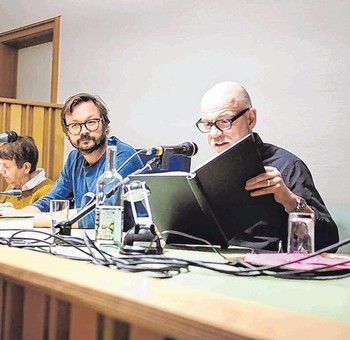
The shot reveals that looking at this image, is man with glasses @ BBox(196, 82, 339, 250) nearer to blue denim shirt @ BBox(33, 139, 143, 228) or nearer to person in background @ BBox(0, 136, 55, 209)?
blue denim shirt @ BBox(33, 139, 143, 228)

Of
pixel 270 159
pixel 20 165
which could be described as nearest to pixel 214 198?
pixel 270 159

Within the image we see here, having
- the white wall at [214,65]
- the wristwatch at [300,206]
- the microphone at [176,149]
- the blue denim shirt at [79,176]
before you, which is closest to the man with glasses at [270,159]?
the wristwatch at [300,206]

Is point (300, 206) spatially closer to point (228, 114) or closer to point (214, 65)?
point (228, 114)

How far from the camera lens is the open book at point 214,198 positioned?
1337mm

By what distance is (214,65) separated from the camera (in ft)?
12.1

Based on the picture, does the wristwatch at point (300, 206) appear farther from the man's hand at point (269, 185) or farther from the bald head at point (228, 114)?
the bald head at point (228, 114)

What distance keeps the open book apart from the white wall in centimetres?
159

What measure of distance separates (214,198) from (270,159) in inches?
30.1

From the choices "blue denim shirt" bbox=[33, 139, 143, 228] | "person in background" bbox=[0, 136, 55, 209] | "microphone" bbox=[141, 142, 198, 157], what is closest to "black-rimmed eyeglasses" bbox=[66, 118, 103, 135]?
"blue denim shirt" bbox=[33, 139, 143, 228]

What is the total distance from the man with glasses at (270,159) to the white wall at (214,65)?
0.98 meters

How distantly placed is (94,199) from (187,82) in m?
2.39

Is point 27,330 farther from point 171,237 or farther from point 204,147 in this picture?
point 204,147

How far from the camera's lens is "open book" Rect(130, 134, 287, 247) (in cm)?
134

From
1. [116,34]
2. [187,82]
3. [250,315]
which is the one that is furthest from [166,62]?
[250,315]
